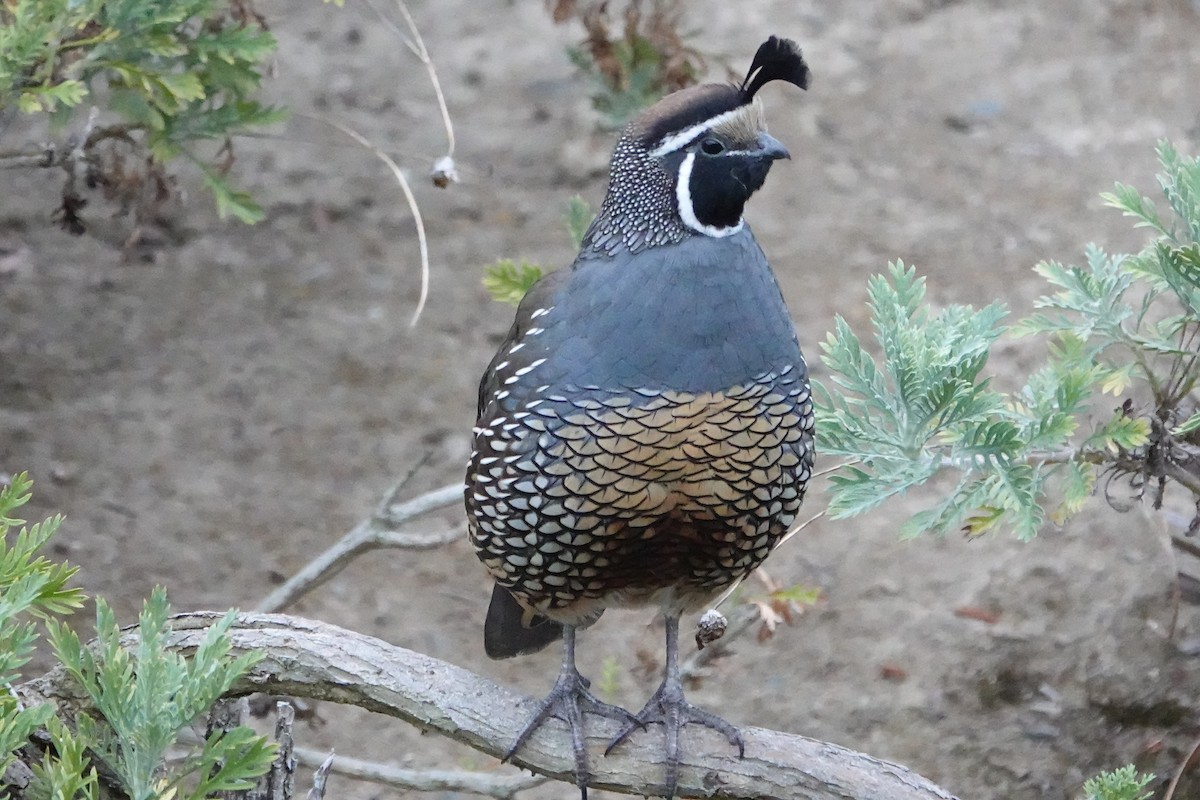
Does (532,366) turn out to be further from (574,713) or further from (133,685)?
(133,685)

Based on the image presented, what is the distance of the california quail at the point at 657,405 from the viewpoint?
270 centimetres

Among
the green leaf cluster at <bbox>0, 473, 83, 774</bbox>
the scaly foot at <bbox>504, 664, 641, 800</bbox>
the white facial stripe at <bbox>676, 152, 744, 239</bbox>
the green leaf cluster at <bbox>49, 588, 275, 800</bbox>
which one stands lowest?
the scaly foot at <bbox>504, 664, 641, 800</bbox>

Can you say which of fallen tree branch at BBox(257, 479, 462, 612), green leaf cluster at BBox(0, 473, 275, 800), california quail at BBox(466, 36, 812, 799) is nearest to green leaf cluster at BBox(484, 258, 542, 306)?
california quail at BBox(466, 36, 812, 799)

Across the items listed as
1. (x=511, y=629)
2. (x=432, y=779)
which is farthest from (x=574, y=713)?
(x=432, y=779)

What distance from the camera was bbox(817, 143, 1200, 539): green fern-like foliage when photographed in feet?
9.05

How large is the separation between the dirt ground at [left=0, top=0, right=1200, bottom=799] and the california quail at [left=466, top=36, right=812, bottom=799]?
4.70 ft

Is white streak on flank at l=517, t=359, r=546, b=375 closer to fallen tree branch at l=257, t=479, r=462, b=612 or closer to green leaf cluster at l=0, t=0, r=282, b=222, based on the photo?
fallen tree branch at l=257, t=479, r=462, b=612

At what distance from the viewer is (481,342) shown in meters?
5.68

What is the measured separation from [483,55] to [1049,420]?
519 centimetres

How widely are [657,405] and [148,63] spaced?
6.66 ft

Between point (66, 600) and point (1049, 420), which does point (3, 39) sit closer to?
point (66, 600)

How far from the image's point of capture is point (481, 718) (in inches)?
113

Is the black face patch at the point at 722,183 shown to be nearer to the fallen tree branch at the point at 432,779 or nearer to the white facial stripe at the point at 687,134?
the white facial stripe at the point at 687,134

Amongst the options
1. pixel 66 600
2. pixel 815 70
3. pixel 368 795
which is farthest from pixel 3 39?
pixel 815 70
